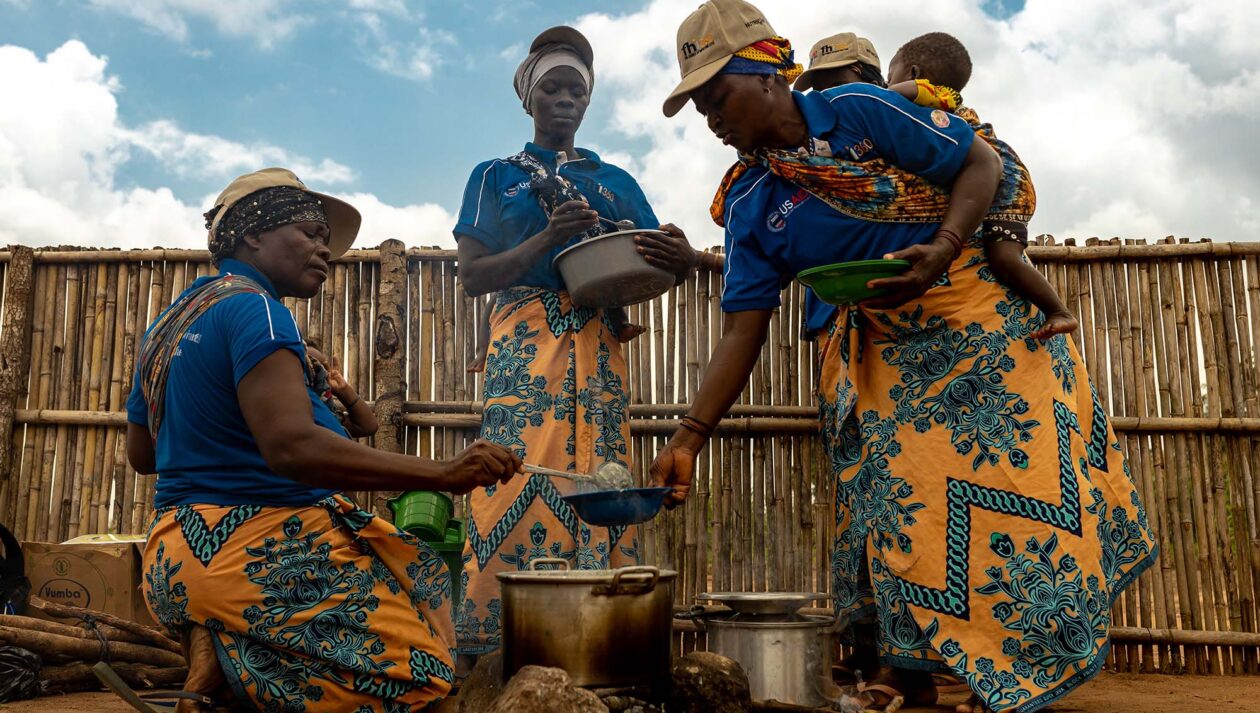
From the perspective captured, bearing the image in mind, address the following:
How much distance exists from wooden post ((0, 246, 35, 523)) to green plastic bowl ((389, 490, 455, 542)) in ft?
11.5

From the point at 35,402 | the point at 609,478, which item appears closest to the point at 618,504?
the point at 609,478

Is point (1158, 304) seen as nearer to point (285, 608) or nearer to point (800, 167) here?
point (800, 167)

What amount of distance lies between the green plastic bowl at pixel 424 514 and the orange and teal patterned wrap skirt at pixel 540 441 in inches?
8.6

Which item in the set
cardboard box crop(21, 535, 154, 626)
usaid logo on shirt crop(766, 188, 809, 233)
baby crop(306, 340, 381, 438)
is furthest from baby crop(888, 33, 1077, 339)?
cardboard box crop(21, 535, 154, 626)

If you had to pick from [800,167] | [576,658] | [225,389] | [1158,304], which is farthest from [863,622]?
[1158,304]

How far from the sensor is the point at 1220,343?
519 centimetres

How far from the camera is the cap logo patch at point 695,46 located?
119 inches

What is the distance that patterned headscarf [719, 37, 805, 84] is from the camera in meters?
3.01

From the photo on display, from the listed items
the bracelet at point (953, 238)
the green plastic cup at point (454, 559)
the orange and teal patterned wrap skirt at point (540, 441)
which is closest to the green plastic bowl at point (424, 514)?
the green plastic cup at point (454, 559)

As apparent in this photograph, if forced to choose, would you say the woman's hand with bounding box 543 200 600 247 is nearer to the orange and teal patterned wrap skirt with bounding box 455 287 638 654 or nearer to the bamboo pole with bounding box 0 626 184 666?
the orange and teal patterned wrap skirt with bounding box 455 287 638 654

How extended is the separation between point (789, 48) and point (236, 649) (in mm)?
2420

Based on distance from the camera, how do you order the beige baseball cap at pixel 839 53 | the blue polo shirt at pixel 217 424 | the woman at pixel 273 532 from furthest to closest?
the beige baseball cap at pixel 839 53, the blue polo shirt at pixel 217 424, the woman at pixel 273 532

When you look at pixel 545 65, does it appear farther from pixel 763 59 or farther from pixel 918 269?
pixel 918 269

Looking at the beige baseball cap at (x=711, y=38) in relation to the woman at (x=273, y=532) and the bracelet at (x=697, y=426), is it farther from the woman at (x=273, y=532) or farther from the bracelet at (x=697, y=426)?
the woman at (x=273, y=532)
